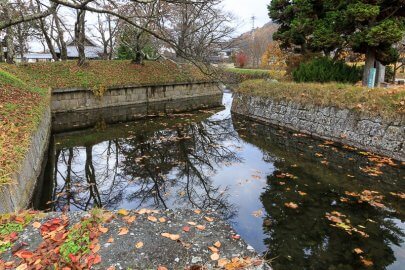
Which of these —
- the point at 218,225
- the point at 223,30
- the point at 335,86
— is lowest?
the point at 218,225

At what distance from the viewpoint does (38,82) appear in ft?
53.3

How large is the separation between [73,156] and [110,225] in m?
5.74

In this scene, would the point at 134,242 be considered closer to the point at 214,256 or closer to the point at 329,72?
the point at 214,256

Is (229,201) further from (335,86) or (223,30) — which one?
(223,30)

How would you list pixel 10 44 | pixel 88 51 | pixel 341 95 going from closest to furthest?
pixel 341 95 < pixel 10 44 < pixel 88 51

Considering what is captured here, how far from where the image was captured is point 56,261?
3.07 metres

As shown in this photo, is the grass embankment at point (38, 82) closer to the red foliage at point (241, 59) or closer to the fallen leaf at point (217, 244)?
the fallen leaf at point (217, 244)

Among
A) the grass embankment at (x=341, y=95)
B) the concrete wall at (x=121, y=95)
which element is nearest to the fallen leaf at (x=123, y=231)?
the grass embankment at (x=341, y=95)

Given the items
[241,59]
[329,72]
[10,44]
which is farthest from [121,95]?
[241,59]

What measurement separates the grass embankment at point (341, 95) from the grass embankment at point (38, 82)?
4.43 meters

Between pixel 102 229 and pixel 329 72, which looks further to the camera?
pixel 329 72

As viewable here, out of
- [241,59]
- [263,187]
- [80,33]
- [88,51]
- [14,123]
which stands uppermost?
[88,51]

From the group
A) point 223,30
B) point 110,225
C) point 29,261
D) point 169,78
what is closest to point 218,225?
point 110,225

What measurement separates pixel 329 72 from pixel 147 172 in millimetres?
9060
